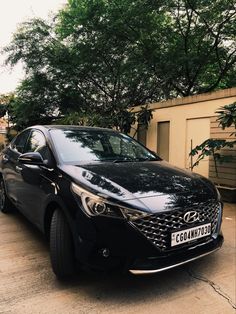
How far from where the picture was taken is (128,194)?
258 cm

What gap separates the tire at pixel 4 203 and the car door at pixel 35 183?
3.69ft

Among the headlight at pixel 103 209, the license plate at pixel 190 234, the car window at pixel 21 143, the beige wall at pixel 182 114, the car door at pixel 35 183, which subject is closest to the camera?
the headlight at pixel 103 209

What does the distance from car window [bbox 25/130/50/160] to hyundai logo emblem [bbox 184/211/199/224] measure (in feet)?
5.02

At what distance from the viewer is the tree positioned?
39.2 feet

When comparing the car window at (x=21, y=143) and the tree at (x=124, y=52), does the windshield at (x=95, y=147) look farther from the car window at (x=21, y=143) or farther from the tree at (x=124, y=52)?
the tree at (x=124, y=52)

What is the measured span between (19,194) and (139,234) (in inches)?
82.2

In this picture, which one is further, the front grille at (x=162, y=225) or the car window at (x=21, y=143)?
the car window at (x=21, y=143)

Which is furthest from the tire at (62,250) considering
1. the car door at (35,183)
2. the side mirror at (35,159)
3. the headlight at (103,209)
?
the side mirror at (35,159)

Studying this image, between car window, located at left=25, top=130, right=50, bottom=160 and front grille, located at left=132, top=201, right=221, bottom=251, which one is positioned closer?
front grille, located at left=132, top=201, right=221, bottom=251

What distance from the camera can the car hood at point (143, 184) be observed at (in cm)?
255

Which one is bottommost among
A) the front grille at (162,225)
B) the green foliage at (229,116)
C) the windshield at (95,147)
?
the front grille at (162,225)

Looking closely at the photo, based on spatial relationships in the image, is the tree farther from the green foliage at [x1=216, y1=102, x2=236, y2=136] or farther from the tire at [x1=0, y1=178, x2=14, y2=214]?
the tire at [x1=0, y1=178, x2=14, y2=214]

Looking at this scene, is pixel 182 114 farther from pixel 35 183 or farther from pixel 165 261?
pixel 165 261

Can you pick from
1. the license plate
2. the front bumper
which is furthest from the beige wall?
the front bumper
